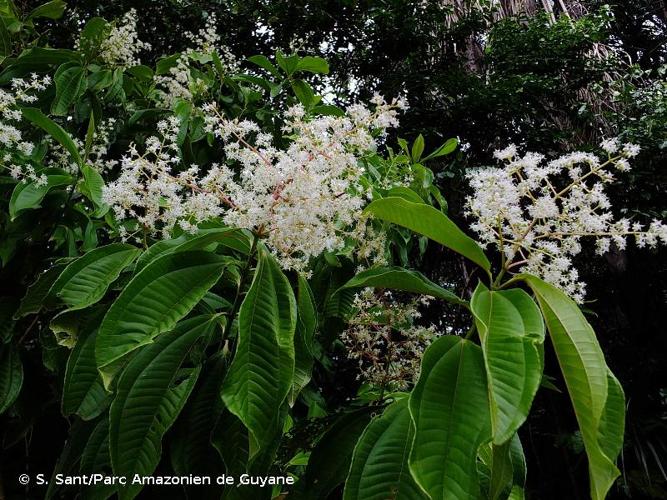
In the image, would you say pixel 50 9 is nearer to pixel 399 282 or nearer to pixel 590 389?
pixel 399 282

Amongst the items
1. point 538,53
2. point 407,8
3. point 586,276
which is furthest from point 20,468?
point 538,53

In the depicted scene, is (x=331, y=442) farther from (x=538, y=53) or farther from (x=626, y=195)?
(x=538, y=53)

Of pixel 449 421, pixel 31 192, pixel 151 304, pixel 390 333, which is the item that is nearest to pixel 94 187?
pixel 31 192

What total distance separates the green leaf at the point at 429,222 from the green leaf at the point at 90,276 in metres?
0.47

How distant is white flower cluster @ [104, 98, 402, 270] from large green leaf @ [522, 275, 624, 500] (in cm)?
39

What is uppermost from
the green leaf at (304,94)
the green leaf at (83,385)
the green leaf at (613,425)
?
the green leaf at (304,94)

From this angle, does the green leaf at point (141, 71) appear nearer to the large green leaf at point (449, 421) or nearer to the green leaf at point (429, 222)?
the green leaf at point (429, 222)

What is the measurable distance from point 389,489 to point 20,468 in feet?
4.12

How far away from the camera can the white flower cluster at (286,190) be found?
0.85 m

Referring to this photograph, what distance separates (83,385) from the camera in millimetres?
848

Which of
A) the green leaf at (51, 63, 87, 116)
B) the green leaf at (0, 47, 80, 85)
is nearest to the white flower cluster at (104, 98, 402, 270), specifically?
the green leaf at (51, 63, 87, 116)

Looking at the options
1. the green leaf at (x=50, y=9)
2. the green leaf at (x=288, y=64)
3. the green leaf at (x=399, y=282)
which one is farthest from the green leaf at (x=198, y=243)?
the green leaf at (x=50, y=9)

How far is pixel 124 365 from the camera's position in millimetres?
805

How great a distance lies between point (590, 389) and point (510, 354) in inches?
3.6
